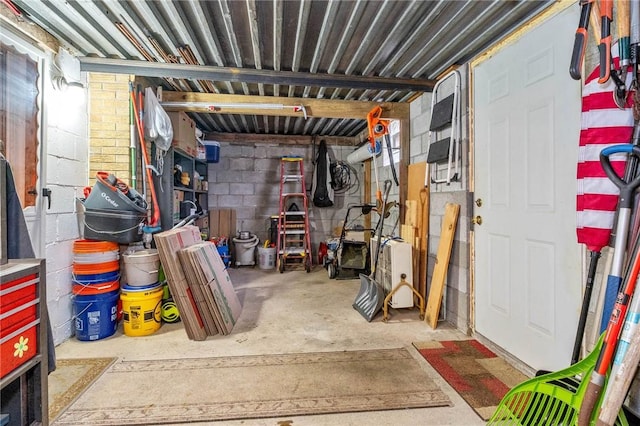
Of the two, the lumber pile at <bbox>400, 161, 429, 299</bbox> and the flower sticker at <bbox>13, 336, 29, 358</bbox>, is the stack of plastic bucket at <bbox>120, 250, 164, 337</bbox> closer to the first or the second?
the flower sticker at <bbox>13, 336, 29, 358</bbox>

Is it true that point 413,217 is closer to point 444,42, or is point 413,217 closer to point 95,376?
point 444,42

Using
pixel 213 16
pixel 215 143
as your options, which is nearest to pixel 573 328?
pixel 213 16

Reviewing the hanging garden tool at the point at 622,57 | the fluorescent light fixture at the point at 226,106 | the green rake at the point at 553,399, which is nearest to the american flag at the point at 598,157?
the hanging garden tool at the point at 622,57

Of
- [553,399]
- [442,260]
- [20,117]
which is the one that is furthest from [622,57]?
[20,117]

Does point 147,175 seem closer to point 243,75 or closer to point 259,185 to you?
point 243,75

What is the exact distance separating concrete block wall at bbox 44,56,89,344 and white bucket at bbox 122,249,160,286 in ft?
1.44

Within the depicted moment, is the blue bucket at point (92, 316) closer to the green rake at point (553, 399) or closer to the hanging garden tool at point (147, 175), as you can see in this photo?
the hanging garden tool at point (147, 175)

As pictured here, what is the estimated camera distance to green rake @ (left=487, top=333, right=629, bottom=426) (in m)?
1.10

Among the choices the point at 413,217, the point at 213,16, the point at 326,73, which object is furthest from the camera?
the point at 413,217

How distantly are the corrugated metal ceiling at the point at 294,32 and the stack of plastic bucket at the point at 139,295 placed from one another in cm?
176

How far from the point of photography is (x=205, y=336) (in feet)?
8.13

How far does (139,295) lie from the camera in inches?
98.0

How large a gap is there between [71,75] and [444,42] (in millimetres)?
2995

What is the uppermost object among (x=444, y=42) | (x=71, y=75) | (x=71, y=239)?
(x=444, y=42)
